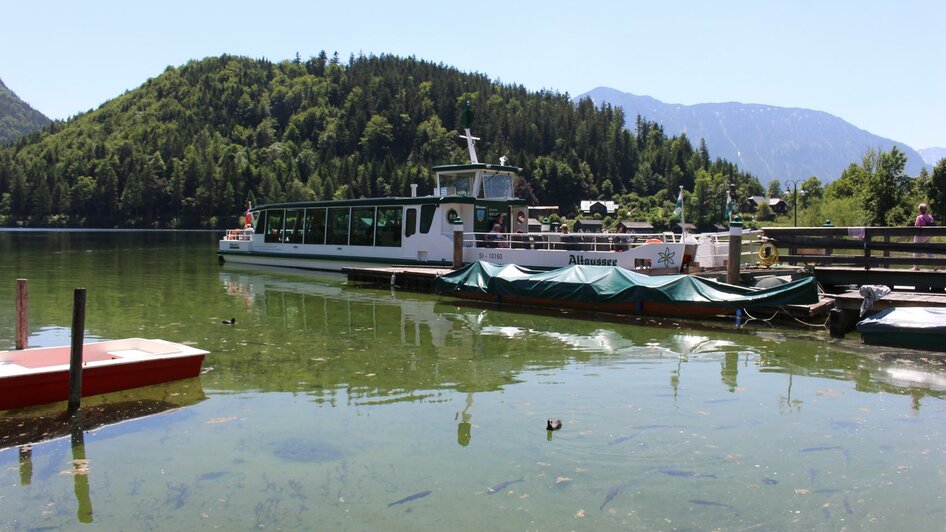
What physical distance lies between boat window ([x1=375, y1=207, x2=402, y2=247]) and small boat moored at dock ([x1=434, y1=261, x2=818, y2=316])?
7.09 m

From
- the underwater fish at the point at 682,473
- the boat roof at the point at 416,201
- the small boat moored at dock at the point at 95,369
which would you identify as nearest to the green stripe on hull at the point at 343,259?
the boat roof at the point at 416,201

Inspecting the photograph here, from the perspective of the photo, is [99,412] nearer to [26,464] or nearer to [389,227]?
[26,464]

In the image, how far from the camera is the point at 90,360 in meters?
A: 11.7

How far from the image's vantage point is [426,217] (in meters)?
28.1

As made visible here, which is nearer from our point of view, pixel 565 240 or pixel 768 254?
pixel 768 254

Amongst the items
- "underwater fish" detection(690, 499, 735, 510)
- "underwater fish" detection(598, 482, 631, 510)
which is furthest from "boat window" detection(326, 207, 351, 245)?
"underwater fish" detection(690, 499, 735, 510)

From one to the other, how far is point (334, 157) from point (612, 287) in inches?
6321

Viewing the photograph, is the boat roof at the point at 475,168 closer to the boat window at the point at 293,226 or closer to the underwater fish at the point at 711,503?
the boat window at the point at 293,226

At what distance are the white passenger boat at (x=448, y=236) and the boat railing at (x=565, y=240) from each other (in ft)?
0.11

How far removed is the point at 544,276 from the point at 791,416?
11120mm

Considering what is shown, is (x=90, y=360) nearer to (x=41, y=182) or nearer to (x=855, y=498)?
(x=855, y=498)

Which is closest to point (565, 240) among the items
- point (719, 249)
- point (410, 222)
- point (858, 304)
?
point (719, 249)

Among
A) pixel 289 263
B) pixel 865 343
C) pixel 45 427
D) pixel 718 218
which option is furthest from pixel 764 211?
pixel 45 427

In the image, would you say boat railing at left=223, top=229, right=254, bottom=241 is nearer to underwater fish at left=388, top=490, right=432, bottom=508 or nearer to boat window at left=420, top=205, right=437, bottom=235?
boat window at left=420, top=205, right=437, bottom=235
